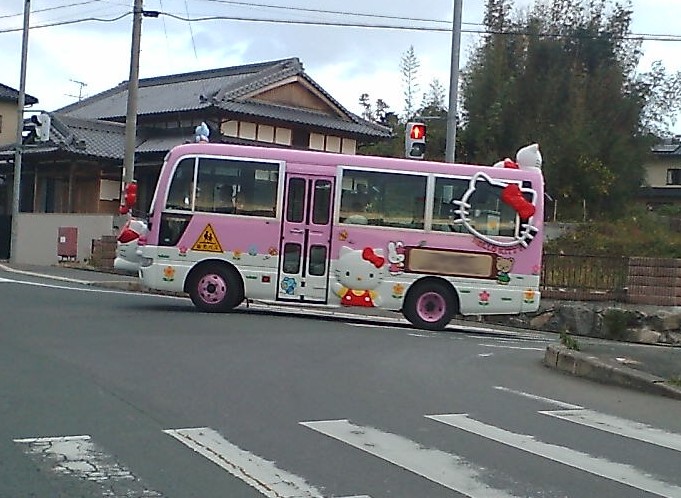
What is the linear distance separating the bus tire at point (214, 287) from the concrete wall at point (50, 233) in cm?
1407

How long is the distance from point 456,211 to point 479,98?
15.5 meters

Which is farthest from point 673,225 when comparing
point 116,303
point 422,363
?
point 422,363

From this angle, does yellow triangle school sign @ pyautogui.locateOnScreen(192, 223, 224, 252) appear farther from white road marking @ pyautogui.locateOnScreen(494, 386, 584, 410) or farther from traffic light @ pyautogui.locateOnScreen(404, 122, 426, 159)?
white road marking @ pyautogui.locateOnScreen(494, 386, 584, 410)

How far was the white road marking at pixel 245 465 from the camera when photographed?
243 inches

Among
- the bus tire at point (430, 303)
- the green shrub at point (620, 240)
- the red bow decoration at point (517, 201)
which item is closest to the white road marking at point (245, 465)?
the bus tire at point (430, 303)

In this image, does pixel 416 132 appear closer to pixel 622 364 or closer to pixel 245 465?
pixel 622 364

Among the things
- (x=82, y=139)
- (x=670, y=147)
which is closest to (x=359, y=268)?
(x=82, y=139)

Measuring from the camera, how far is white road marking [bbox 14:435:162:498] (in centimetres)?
618

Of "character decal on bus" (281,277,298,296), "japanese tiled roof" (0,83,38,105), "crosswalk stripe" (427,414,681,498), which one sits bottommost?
"crosswalk stripe" (427,414,681,498)

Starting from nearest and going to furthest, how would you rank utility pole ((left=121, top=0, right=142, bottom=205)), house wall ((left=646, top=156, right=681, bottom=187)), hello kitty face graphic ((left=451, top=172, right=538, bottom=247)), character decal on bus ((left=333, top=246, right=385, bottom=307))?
character decal on bus ((left=333, top=246, right=385, bottom=307))
hello kitty face graphic ((left=451, top=172, right=538, bottom=247))
utility pole ((left=121, top=0, right=142, bottom=205))
house wall ((left=646, top=156, right=681, bottom=187))

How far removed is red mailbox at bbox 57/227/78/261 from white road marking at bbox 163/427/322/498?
25.6m

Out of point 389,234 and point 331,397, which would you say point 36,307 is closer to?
point 389,234

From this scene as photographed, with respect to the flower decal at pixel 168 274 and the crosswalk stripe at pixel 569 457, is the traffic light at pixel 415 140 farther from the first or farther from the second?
the crosswalk stripe at pixel 569 457

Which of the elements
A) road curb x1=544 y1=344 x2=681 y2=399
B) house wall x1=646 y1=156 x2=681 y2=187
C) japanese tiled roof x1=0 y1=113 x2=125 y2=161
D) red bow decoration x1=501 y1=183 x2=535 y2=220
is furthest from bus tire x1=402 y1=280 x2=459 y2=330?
house wall x1=646 y1=156 x2=681 y2=187
